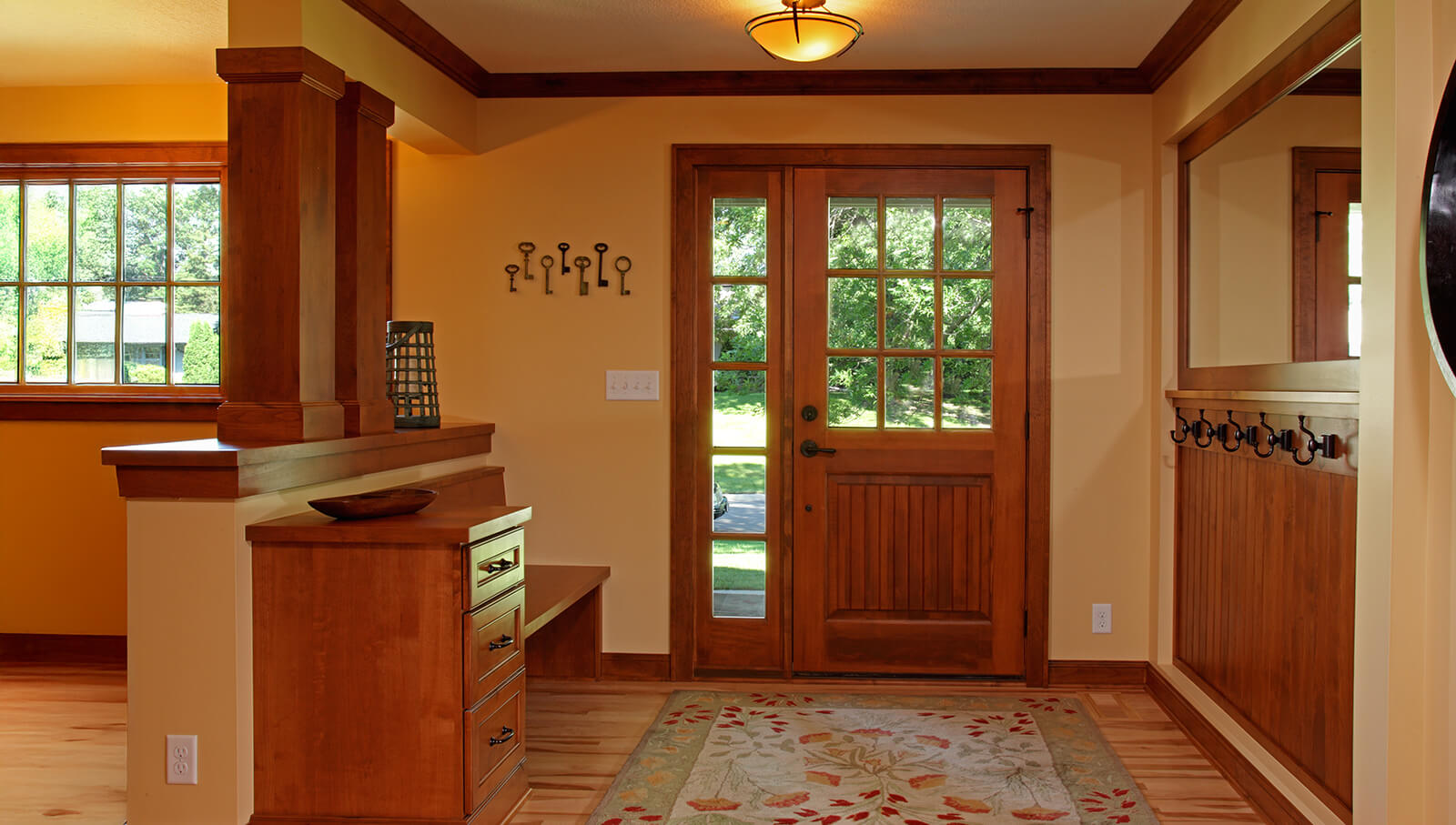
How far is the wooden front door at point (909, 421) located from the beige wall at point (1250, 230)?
682mm

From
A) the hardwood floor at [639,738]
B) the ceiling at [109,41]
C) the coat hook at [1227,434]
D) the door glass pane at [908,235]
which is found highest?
the ceiling at [109,41]

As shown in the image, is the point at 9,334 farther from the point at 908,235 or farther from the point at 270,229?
the point at 908,235

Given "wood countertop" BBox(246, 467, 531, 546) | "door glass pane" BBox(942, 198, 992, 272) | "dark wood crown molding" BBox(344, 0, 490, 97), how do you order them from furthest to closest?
"door glass pane" BBox(942, 198, 992, 272)
"dark wood crown molding" BBox(344, 0, 490, 97)
"wood countertop" BBox(246, 467, 531, 546)

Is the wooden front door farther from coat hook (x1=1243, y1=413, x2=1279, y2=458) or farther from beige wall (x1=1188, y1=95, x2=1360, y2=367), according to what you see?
coat hook (x1=1243, y1=413, x2=1279, y2=458)

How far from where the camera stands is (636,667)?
400 centimetres

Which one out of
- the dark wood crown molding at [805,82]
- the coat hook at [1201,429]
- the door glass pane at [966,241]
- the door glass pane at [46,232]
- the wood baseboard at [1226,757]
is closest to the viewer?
the wood baseboard at [1226,757]

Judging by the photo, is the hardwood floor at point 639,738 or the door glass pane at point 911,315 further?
the door glass pane at point 911,315

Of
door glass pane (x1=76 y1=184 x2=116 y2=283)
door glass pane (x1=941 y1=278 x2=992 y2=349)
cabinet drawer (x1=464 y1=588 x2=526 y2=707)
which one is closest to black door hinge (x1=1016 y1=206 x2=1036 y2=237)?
Answer: door glass pane (x1=941 y1=278 x2=992 y2=349)

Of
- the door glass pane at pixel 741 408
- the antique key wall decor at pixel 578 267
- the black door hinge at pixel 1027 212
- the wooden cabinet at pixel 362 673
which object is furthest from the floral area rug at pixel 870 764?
the black door hinge at pixel 1027 212

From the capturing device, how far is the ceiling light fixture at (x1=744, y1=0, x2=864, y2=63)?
298cm

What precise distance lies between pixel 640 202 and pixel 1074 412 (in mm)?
1896

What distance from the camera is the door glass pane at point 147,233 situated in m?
4.25

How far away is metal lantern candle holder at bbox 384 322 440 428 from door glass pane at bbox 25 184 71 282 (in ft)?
6.13

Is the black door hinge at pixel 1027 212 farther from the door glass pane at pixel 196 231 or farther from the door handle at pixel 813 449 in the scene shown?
the door glass pane at pixel 196 231
